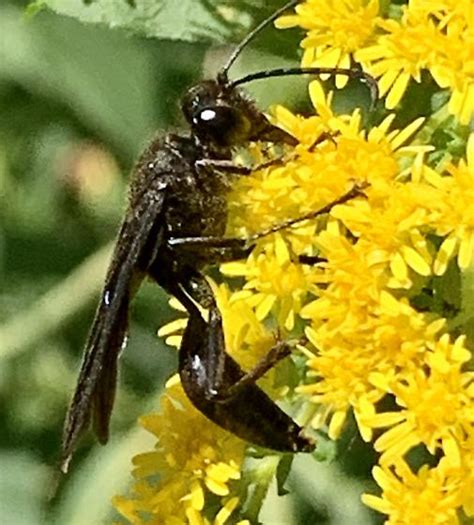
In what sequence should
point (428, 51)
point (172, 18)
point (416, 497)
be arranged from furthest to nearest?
point (172, 18) < point (428, 51) < point (416, 497)

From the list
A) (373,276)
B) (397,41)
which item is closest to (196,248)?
(373,276)

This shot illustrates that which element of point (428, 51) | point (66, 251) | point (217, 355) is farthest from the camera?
point (66, 251)

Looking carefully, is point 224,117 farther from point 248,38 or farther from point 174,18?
point 174,18

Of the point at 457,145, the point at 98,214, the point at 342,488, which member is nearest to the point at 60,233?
the point at 98,214

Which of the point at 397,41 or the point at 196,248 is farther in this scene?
the point at 196,248

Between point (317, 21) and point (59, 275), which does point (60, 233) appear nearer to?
point (59, 275)

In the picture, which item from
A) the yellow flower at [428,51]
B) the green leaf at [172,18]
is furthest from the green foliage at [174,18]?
the yellow flower at [428,51]

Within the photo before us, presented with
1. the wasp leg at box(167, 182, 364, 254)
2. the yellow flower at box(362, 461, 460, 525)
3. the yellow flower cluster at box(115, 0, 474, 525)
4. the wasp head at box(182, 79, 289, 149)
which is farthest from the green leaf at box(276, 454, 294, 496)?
the wasp head at box(182, 79, 289, 149)
